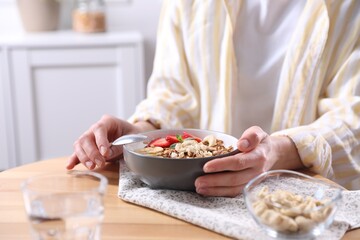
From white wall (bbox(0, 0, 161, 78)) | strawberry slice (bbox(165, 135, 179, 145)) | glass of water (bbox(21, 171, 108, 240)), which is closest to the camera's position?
glass of water (bbox(21, 171, 108, 240))

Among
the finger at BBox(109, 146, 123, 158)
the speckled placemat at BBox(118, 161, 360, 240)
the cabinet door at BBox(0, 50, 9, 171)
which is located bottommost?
the cabinet door at BBox(0, 50, 9, 171)

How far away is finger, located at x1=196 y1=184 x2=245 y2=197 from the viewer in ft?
2.97

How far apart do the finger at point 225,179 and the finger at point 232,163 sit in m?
0.01

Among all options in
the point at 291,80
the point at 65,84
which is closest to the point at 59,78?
the point at 65,84

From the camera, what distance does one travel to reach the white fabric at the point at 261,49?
142 cm

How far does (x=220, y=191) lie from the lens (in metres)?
0.91

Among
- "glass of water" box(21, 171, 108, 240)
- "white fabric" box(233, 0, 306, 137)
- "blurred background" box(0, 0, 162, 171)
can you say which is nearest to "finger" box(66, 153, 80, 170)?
"glass of water" box(21, 171, 108, 240)

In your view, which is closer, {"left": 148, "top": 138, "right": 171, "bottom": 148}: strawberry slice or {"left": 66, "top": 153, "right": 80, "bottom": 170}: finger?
{"left": 148, "top": 138, "right": 171, "bottom": 148}: strawberry slice

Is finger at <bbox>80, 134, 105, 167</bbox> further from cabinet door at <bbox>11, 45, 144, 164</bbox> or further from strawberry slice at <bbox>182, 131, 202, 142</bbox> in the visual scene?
cabinet door at <bbox>11, 45, 144, 164</bbox>

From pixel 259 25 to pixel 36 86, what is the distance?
1.46 m

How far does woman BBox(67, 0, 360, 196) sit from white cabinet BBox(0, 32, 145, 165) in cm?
109

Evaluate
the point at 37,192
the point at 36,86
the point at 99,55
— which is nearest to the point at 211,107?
the point at 37,192

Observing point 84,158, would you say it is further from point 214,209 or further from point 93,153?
Answer: point 214,209

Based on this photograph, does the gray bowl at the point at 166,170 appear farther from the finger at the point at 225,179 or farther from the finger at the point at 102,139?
the finger at the point at 102,139
